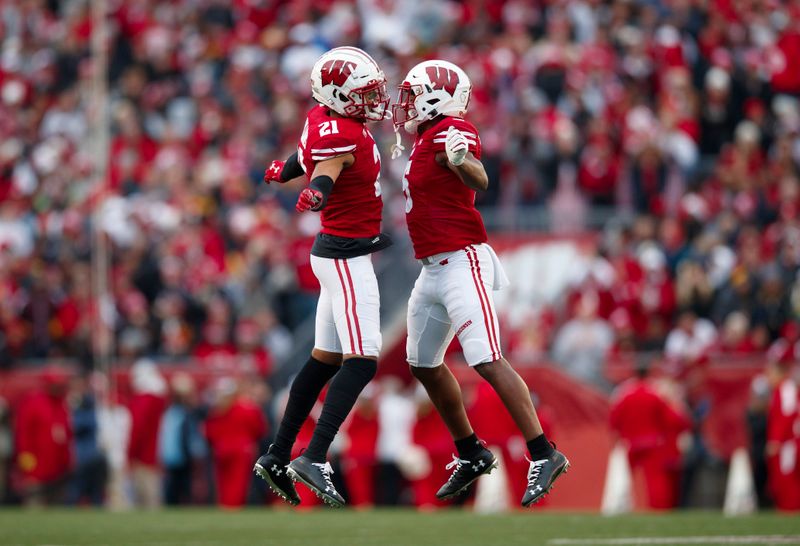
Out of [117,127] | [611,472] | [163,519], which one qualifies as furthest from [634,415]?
[117,127]

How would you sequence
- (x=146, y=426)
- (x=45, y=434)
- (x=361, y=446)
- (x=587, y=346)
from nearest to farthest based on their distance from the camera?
1. (x=587, y=346)
2. (x=361, y=446)
3. (x=45, y=434)
4. (x=146, y=426)

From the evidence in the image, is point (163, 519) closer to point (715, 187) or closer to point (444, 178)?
point (444, 178)

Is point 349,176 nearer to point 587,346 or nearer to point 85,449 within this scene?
point 587,346

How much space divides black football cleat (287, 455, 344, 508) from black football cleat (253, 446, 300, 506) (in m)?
0.25

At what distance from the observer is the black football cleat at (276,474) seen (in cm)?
836

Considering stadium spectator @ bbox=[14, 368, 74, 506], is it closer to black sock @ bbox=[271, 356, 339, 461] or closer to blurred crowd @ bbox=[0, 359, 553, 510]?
blurred crowd @ bbox=[0, 359, 553, 510]

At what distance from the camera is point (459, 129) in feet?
27.0

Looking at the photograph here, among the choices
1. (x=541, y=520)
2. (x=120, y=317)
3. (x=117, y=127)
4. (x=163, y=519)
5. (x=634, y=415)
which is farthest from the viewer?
(x=117, y=127)

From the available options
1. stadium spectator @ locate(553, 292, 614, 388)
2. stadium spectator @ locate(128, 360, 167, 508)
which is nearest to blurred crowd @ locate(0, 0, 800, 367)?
stadium spectator @ locate(553, 292, 614, 388)

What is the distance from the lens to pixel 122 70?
878 inches

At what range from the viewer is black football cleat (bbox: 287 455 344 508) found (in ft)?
26.3

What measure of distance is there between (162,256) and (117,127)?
3.20 meters

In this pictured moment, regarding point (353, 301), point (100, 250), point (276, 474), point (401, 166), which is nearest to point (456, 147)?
point (353, 301)

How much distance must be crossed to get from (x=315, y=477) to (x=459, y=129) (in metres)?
1.93
